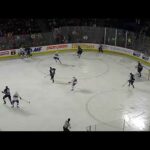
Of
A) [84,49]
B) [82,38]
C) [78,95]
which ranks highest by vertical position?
[82,38]

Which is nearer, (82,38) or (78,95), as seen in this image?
(78,95)

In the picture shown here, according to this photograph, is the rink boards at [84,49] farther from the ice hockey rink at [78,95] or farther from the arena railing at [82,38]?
the ice hockey rink at [78,95]

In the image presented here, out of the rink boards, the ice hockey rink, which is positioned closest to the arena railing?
the rink boards

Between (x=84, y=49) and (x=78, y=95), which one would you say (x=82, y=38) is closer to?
(x=84, y=49)

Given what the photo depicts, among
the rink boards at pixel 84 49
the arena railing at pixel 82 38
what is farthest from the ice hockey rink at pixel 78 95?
the arena railing at pixel 82 38

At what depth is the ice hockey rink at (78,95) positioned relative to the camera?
43.3ft

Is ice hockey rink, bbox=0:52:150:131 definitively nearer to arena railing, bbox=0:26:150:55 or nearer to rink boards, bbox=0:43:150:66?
rink boards, bbox=0:43:150:66

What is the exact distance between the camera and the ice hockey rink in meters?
13.2

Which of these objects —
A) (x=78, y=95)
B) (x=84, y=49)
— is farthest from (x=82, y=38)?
(x=78, y=95)

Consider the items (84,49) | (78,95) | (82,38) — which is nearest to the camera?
(78,95)

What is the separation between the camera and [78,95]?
52.9ft

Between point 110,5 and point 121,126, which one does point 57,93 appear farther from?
point 110,5
